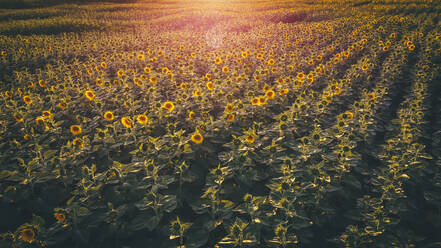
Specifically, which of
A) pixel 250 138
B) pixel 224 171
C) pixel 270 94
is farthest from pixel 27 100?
pixel 270 94

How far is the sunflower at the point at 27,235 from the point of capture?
2000mm

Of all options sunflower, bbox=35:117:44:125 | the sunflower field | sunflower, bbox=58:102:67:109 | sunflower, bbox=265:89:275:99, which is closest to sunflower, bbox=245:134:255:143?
Result: the sunflower field

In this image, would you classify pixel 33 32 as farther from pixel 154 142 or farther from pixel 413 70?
pixel 413 70

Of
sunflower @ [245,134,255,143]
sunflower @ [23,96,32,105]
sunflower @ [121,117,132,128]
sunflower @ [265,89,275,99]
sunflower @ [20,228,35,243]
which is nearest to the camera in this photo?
sunflower @ [20,228,35,243]

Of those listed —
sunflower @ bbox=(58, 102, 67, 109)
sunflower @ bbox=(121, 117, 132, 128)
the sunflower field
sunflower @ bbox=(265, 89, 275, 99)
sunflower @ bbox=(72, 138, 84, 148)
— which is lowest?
the sunflower field

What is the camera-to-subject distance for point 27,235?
201 centimetres

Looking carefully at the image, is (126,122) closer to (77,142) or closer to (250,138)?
(77,142)

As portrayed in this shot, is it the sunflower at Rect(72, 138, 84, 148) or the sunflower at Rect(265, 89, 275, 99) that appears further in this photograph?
the sunflower at Rect(265, 89, 275, 99)

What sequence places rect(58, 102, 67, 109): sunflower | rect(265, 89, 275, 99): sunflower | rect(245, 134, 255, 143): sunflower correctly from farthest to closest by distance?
1. rect(265, 89, 275, 99): sunflower
2. rect(58, 102, 67, 109): sunflower
3. rect(245, 134, 255, 143): sunflower

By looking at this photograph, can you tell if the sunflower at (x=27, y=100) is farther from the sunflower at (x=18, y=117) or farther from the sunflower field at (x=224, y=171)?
the sunflower at (x=18, y=117)

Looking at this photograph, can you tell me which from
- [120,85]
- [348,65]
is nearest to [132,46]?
[120,85]

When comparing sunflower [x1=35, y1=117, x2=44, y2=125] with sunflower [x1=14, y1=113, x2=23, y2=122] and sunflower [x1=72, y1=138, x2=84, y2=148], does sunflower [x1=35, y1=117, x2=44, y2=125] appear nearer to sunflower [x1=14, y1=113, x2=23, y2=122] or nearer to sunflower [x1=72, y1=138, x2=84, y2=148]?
sunflower [x1=14, y1=113, x2=23, y2=122]

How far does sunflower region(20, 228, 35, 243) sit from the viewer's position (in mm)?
2000

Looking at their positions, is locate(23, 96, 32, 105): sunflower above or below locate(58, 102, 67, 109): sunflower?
above
